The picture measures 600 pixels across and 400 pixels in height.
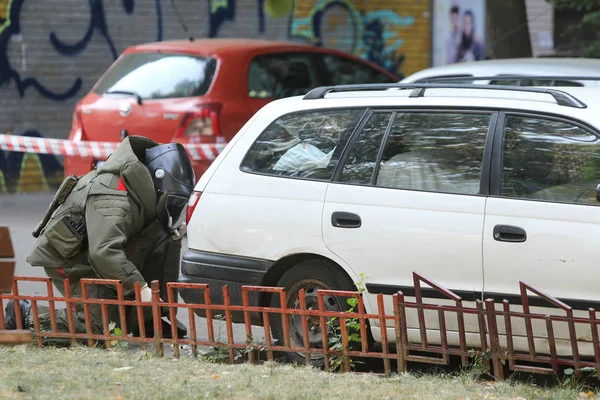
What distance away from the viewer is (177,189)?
6551 millimetres

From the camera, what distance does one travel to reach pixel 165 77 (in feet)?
33.9

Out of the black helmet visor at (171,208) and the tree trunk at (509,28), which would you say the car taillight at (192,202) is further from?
the tree trunk at (509,28)

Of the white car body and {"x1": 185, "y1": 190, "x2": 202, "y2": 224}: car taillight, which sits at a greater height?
the white car body

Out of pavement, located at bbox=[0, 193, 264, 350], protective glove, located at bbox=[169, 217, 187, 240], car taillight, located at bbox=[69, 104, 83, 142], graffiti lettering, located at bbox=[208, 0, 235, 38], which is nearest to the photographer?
protective glove, located at bbox=[169, 217, 187, 240]

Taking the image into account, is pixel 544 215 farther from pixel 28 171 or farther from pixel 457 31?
pixel 457 31

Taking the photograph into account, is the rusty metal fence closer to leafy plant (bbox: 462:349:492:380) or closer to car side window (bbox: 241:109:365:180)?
leafy plant (bbox: 462:349:492:380)

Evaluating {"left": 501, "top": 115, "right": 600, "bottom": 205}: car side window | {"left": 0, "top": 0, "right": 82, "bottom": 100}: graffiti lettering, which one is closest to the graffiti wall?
{"left": 0, "top": 0, "right": 82, "bottom": 100}: graffiti lettering

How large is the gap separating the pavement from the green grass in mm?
915

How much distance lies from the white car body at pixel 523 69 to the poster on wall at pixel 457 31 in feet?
19.3

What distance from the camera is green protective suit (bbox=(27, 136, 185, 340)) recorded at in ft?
20.3

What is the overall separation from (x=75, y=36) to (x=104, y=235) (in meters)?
8.17

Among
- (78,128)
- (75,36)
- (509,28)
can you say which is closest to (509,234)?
(78,128)

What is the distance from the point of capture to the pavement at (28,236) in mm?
7020

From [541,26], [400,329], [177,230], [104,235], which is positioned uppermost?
[541,26]
